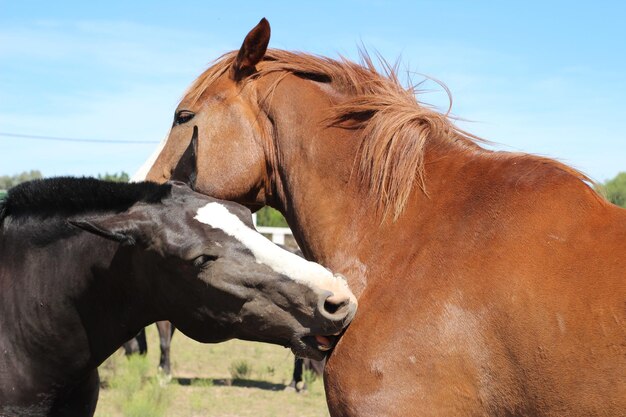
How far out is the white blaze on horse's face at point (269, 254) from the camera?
2768 mm

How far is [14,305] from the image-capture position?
3.12m

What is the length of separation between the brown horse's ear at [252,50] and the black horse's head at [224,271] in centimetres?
76

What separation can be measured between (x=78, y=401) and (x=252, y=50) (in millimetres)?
1831

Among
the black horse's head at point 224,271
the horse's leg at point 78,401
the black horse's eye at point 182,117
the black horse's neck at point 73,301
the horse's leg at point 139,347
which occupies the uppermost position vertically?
the black horse's eye at point 182,117

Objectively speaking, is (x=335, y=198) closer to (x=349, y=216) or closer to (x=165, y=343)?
(x=349, y=216)

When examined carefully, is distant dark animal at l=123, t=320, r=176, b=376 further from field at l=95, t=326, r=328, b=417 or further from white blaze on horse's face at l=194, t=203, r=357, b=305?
white blaze on horse's face at l=194, t=203, r=357, b=305

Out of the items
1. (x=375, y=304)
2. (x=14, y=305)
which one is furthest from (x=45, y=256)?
(x=375, y=304)

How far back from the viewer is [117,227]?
9.38 ft

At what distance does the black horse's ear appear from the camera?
9.14 feet

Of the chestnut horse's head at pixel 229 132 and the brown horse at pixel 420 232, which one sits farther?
the chestnut horse's head at pixel 229 132

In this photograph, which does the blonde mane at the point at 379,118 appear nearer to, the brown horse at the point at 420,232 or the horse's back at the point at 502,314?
the brown horse at the point at 420,232

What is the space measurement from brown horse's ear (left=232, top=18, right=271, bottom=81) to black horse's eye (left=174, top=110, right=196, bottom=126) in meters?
0.28

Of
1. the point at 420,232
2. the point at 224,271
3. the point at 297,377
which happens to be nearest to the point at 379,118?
the point at 420,232

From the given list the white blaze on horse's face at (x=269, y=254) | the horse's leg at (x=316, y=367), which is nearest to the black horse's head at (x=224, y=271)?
the white blaze on horse's face at (x=269, y=254)
